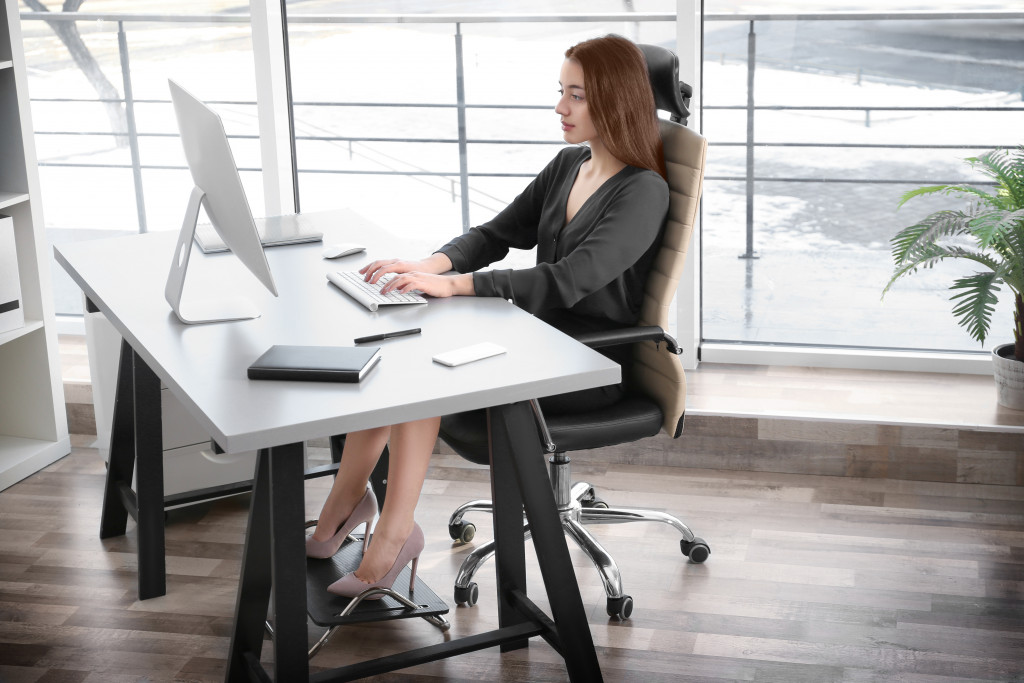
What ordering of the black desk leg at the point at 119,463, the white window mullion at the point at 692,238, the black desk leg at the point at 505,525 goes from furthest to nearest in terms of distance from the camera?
the white window mullion at the point at 692,238, the black desk leg at the point at 119,463, the black desk leg at the point at 505,525

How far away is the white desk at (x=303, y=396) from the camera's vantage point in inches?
72.9

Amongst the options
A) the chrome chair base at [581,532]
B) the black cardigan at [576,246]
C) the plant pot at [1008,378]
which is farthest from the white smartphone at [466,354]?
the plant pot at [1008,378]

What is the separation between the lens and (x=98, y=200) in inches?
166

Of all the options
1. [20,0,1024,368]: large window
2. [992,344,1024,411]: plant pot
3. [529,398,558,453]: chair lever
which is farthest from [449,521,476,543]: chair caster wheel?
[992,344,1024,411]: plant pot

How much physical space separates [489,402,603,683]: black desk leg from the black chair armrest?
0.29m

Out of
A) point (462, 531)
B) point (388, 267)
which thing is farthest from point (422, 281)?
point (462, 531)

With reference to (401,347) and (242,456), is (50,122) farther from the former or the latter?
(401,347)

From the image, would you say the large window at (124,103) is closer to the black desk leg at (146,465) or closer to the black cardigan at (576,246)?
the black desk leg at (146,465)

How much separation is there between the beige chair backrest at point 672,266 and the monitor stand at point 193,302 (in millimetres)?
859

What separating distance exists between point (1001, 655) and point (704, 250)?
178cm

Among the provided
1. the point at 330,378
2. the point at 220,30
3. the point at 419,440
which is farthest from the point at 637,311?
the point at 220,30

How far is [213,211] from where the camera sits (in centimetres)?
236

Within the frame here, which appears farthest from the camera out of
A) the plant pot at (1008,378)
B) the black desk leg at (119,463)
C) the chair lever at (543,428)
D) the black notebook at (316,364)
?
the plant pot at (1008,378)

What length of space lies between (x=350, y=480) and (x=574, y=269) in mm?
679
